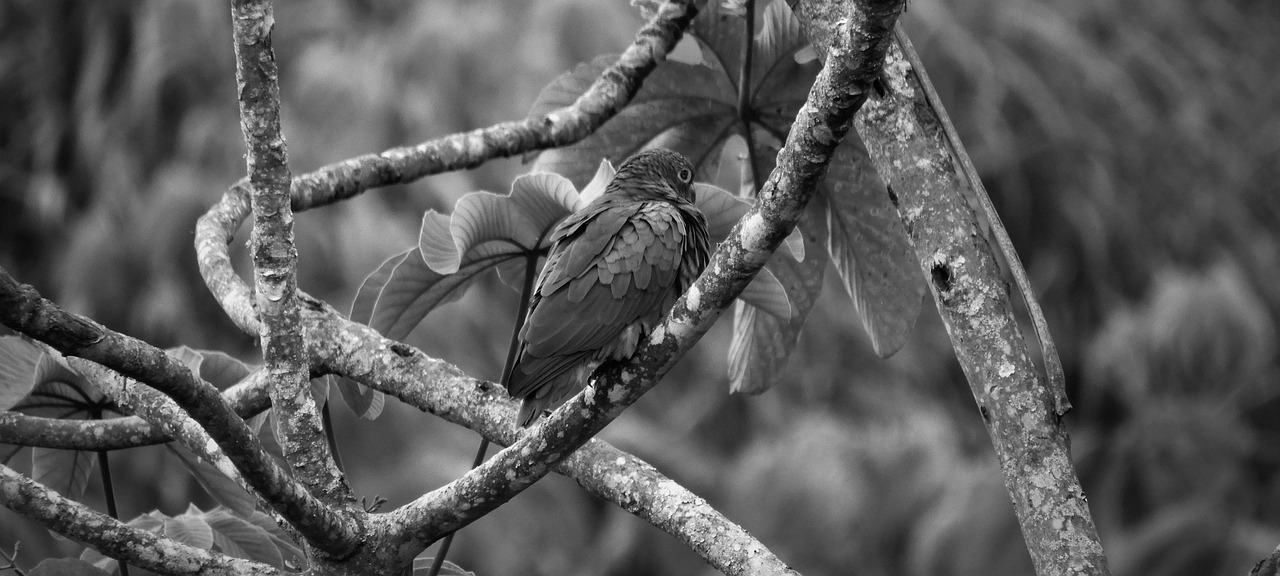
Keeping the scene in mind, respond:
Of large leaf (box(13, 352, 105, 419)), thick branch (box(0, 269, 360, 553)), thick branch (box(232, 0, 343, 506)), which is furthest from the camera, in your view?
large leaf (box(13, 352, 105, 419))

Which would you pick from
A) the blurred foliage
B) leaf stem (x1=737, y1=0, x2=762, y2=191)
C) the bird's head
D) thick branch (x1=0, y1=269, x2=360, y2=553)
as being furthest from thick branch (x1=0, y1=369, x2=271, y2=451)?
the blurred foliage

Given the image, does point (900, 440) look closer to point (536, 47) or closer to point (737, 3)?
point (536, 47)

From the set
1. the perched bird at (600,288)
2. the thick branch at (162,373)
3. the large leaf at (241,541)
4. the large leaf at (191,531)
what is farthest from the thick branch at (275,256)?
the large leaf at (241,541)

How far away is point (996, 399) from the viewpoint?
1718 mm

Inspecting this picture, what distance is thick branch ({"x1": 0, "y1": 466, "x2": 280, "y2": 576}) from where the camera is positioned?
69.6 inches

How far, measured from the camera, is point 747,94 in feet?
8.84

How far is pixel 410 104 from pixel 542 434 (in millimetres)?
5555

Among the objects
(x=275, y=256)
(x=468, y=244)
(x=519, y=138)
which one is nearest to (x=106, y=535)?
(x=275, y=256)

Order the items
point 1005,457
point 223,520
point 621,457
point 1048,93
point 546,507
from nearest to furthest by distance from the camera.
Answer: point 1005,457 < point 621,457 < point 223,520 < point 546,507 < point 1048,93

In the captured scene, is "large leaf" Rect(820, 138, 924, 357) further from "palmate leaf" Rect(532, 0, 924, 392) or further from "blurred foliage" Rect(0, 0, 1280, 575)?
"blurred foliage" Rect(0, 0, 1280, 575)

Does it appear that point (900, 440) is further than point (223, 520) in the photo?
Yes

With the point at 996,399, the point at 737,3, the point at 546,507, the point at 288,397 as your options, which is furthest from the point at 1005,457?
the point at 546,507

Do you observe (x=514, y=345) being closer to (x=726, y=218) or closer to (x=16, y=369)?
(x=726, y=218)

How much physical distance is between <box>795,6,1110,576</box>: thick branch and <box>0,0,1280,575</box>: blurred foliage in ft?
16.0
